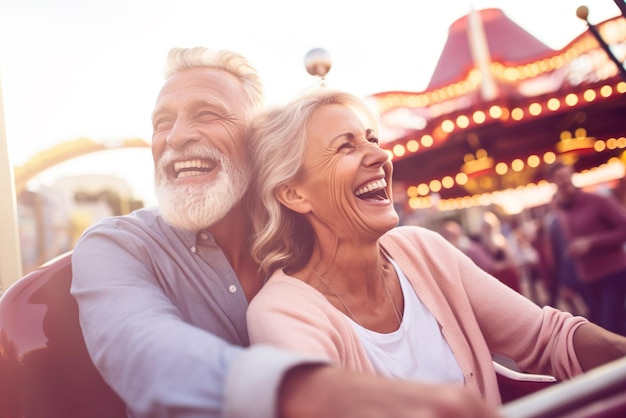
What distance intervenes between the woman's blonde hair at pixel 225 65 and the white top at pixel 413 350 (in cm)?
77

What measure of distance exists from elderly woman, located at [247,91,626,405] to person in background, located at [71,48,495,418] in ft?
0.39

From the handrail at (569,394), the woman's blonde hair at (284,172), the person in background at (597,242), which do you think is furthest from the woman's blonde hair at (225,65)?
the person in background at (597,242)

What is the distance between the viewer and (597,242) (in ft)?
11.1

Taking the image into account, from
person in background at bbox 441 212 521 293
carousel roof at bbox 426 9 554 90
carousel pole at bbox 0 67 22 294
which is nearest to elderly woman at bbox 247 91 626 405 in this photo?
carousel pole at bbox 0 67 22 294

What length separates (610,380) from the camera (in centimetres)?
55

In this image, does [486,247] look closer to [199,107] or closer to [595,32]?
[595,32]

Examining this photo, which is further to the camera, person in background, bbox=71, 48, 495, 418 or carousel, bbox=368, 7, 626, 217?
carousel, bbox=368, 7, 626, 217

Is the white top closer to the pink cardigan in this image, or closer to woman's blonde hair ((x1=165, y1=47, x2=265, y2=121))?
the pink cardigan

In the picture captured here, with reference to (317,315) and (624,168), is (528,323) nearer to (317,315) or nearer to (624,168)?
(317,315)

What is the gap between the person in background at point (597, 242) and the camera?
133 inches

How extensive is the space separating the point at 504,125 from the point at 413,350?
257 inches

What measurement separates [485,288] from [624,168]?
10.3 meters

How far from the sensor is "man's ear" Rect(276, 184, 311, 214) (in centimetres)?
136

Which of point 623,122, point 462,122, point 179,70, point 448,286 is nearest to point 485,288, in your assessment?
point 448,286
